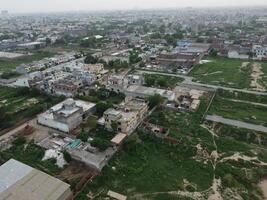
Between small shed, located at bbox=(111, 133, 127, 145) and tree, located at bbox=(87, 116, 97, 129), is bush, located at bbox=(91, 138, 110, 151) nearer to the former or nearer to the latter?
small shed, located at bbox=(111, 133, 127, 145)

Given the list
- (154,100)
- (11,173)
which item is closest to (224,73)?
(154,100)

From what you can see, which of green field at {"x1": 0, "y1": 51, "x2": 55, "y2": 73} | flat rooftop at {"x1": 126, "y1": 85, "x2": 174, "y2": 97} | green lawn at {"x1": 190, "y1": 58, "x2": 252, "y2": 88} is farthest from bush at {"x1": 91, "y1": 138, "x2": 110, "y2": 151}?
green field at {"x1": 0, "y1": 51, "x2": 55, "y2": 73}

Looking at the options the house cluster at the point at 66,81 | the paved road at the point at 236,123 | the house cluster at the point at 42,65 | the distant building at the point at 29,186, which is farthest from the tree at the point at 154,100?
the house cluster at the point at 42,65

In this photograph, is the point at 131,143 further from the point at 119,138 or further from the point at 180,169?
the point at 180,169

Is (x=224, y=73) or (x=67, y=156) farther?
(x=224, y=73)

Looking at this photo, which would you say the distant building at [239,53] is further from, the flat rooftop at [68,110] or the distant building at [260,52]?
the flat rooftop at [68,110]

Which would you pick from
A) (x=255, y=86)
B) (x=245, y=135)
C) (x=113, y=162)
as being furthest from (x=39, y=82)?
(x=255, y=86)

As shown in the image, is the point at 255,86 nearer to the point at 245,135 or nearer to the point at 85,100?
the point at 245,135
